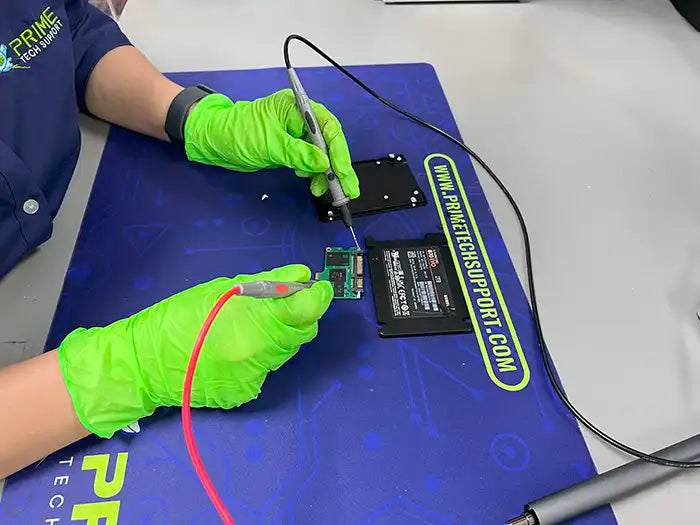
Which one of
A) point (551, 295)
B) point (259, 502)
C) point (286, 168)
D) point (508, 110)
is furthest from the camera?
point (508, 110)

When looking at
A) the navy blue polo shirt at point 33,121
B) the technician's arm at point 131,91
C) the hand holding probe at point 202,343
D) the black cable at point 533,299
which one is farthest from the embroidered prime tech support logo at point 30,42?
the hand holding probe at point 202,343

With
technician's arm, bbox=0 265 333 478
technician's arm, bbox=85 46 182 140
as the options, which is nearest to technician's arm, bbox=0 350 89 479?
technician's arm, bbox=0 265 333 478

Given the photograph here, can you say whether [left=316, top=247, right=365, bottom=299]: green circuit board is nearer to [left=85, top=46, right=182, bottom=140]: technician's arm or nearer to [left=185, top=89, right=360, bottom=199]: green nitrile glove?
[left=185, top=89, right=360, bottom=199]: green nitrile glove

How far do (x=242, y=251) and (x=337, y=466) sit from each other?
0.31 metres

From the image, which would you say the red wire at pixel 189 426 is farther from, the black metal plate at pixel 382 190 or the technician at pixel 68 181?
the black metal plate at pixel 382 190

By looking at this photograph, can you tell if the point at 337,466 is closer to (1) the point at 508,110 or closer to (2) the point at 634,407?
(2) the point at 634,407

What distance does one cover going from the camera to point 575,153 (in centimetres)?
92

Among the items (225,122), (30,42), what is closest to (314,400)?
(225,122)

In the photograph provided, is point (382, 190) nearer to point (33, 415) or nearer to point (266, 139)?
point (266, 139)

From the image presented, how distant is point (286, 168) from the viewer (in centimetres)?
87

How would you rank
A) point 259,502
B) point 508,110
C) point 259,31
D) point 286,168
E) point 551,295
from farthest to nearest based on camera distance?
point 259,31, point 508,110, point 286,168, point 551,295, point 259,502

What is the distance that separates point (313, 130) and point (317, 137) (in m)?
0.01

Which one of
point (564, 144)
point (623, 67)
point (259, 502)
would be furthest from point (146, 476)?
point (623, 67)

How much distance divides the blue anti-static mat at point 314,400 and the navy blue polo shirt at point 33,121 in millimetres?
69
